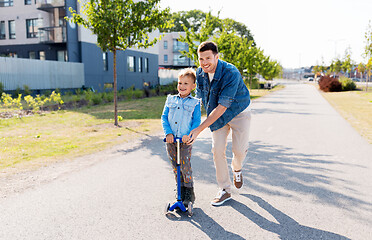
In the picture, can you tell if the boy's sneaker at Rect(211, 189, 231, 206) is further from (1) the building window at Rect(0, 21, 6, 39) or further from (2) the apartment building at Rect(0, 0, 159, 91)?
(1) the building window at Rect(0, 21, 6, 39)

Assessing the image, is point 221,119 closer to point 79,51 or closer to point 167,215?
point 167,215

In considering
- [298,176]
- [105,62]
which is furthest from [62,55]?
[298,176]

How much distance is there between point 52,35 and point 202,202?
25.3 meters

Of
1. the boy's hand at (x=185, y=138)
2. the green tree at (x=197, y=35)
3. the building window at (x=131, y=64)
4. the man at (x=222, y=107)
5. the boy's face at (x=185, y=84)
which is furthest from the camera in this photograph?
the building window at (x=131, y=64)

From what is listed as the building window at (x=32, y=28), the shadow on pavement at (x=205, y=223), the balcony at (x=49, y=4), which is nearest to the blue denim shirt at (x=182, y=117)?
the shadow on pavement at (x=205, y=223)

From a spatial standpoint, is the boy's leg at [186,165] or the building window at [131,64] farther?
the building window at [131,64]

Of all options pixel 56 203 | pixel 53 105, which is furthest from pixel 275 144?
pixel 53 105

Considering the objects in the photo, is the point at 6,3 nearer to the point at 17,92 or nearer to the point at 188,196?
the point at 17,92

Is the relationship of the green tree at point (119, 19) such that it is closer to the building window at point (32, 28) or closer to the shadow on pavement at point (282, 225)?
the shadow on pavement at point (282, 225)

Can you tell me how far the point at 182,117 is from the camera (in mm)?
3525

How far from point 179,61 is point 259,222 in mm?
64351

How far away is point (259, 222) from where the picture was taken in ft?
11.2

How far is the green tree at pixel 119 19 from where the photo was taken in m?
9.67

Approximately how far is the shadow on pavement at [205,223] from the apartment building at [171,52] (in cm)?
6288
